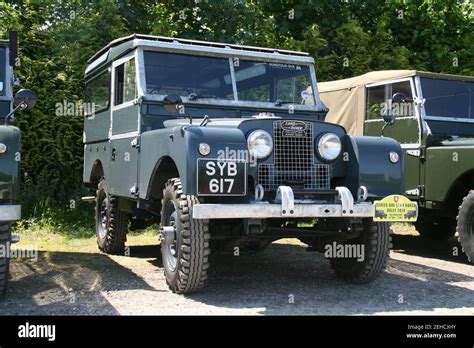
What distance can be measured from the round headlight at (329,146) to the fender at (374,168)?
145 millimetres

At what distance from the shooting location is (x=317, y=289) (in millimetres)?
5512

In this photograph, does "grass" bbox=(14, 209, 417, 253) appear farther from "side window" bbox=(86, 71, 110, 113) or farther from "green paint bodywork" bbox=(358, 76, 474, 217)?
"green paint bodywork" bbox=(358, 76, 474, 217)

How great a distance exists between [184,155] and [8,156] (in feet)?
4.44

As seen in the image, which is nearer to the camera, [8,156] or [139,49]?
[8,156]

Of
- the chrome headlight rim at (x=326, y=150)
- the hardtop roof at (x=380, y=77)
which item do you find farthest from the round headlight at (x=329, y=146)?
the hardtop roof at (x=380, y=77)

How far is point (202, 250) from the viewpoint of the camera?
4.80m

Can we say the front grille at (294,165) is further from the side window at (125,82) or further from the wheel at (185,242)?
the side window at (125,82)

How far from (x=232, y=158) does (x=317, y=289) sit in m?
1.58

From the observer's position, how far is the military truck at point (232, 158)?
4.80 m

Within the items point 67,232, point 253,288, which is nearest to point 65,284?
point 253,288

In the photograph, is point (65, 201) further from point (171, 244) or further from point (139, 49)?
point (171, 244)

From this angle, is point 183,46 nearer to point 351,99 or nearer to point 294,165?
point 294,165

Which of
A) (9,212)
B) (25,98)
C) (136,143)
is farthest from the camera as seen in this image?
(136,143)
